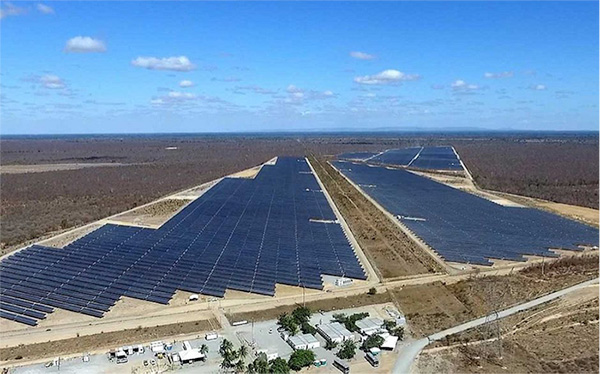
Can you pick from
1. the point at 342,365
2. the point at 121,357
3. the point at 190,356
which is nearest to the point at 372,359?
the point at 342,365

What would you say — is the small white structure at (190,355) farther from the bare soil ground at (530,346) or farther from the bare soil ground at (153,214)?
the bare soil ground at (153,214)

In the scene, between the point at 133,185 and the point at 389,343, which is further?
the point at 133,185

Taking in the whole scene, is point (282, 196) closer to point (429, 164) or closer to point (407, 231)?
point (407, 231)

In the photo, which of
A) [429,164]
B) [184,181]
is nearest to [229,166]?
[184,181]

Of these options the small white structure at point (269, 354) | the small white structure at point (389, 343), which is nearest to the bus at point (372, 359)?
the small white structure at point (389, 343)

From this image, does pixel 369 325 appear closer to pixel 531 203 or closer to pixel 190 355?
pixel 190 355

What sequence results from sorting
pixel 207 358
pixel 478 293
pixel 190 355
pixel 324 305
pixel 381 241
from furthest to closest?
pixel 381 241
pixel 478 293
pixel 324 305
pixel 207 358
pixel 190 355

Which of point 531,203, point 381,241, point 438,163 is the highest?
point 438,163

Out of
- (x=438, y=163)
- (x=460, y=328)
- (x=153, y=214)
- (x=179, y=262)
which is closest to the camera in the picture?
(x=460, y=328)
